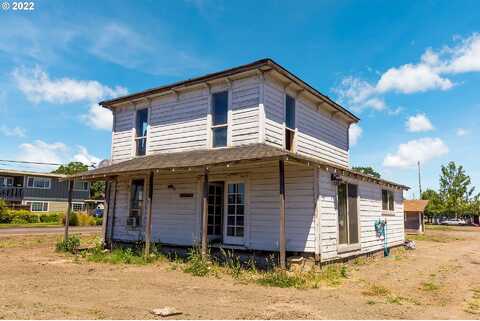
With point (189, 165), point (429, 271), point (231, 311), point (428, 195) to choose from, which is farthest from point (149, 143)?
point (428, 195)

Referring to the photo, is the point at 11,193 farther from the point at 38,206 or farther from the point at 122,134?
the point at 122,134

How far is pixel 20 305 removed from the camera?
619cm

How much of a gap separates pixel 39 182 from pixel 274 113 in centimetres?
4156

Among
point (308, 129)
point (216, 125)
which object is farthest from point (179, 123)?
point (308, 129)

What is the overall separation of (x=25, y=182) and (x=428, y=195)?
64.4 metres

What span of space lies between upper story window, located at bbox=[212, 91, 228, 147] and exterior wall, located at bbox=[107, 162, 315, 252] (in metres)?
1.24

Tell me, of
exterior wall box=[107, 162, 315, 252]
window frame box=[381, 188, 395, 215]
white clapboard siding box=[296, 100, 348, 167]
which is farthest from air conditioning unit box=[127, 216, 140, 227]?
window frame box=[381, 188, 395, 215]

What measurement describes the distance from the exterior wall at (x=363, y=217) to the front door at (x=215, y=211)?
3.87m

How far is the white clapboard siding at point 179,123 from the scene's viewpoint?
1307 cm

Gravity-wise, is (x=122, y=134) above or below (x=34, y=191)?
above

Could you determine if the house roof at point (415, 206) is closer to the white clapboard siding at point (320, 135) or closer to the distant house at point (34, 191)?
the white clapboard siding at point (320, 135)

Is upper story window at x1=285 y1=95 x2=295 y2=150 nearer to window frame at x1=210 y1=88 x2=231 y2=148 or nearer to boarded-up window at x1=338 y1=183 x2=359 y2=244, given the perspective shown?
window frame at x1=210 y1=88 x2=231 y2=148

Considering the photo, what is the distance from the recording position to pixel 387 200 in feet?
52.0

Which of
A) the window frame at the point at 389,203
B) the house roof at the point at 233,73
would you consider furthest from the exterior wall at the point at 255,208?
the window frame at the point at 389,203
